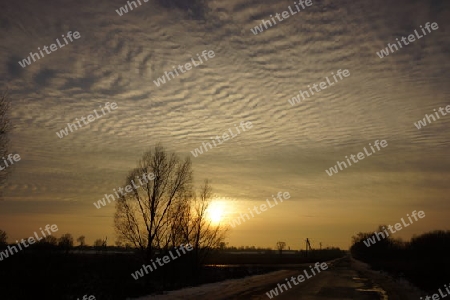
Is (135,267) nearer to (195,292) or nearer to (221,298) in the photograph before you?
(195,292)

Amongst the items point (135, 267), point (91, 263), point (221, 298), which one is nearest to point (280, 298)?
point (221, 298)

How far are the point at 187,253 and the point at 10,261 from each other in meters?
21.1

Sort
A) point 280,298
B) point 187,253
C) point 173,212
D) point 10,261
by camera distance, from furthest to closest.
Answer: point 187,253
point 173,212
point 280,298
point 10,261

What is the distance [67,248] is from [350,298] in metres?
14.7

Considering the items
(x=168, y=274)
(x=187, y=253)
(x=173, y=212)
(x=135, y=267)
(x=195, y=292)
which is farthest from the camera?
(x=187, y=253)

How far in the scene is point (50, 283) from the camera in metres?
16.0

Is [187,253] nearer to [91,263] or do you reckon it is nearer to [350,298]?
[91,263]

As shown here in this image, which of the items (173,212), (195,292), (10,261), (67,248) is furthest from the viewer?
(173,212)

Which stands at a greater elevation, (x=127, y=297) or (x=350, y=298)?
(x=127, y=297)

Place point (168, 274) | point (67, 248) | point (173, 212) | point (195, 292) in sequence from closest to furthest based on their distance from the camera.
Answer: point (67, 248), point (195, 292), point (173, 212), point (168, 274)

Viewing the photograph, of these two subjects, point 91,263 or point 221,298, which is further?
point 91,263

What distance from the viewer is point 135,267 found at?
90.5 ft

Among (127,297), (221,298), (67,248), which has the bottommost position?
(221,298)

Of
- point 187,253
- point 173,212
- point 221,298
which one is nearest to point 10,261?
point 221,298
